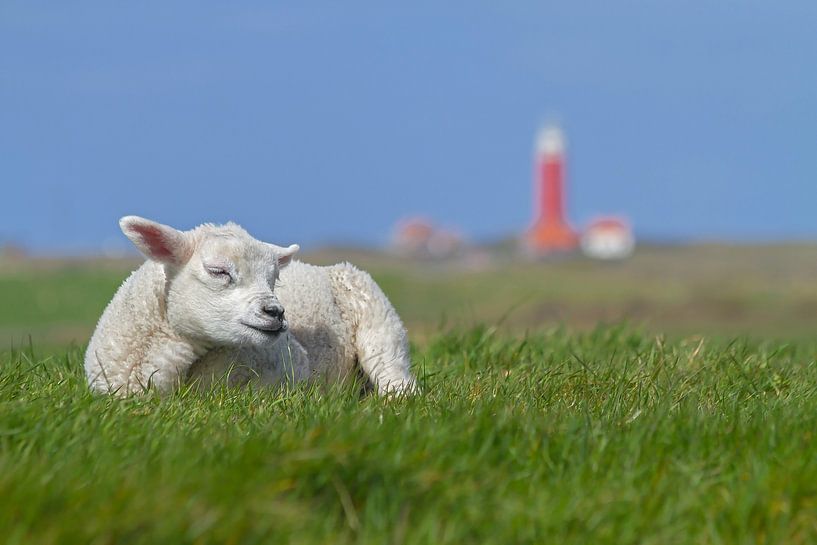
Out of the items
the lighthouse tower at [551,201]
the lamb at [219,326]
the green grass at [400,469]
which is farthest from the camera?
the lighthouse tower at [551,201]

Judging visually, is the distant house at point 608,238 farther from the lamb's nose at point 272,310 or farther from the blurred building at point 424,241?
the lamb's nose at point 272,310

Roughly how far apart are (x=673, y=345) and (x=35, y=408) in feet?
15.3

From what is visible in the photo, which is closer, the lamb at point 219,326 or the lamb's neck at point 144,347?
the lamb at point 219,326

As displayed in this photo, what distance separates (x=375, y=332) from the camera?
665 cm

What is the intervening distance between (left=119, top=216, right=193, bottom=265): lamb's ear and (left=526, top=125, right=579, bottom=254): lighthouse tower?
326ft

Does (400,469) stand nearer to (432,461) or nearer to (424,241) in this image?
(432,461)

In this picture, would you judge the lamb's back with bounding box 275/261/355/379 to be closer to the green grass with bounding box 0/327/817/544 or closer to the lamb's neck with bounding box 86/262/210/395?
the lamb's neck with bounding box 86/262/210/395

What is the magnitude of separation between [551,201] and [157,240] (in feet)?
331

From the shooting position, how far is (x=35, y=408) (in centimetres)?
455

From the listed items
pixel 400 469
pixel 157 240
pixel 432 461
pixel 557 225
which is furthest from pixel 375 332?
pixel 557 225

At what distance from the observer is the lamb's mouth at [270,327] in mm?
5438

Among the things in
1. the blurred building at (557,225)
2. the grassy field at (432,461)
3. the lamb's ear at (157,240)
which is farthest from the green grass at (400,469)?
the blurred building at (557,225)

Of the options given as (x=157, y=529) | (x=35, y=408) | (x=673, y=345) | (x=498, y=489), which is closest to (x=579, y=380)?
(x=673, y=345)

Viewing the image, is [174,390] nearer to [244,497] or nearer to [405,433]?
[405,433]
